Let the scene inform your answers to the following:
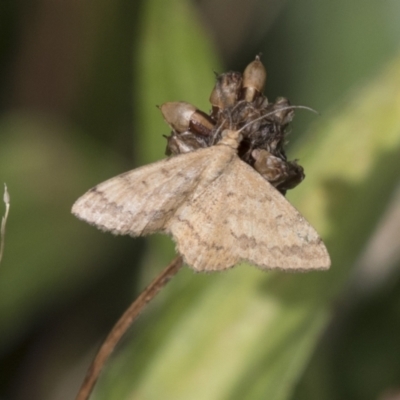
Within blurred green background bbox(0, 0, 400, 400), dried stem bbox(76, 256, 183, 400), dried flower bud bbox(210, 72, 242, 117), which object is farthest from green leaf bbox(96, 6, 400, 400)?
dried flower bud bbox(210, 72, 242, 117)

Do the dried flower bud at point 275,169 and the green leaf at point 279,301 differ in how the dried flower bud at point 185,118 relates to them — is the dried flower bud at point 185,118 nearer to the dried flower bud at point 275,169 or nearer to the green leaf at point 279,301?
the dried flower bud at point 275,169

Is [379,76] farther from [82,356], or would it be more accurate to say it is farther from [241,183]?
[82,356]

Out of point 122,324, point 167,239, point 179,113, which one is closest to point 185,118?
point 179,113

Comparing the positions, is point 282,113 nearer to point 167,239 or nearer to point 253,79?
point 253,79

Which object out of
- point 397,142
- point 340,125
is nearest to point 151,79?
point 340,125

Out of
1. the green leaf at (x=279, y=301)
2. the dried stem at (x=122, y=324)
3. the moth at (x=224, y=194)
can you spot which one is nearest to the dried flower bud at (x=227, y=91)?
the moth at (x=224, y=194)
